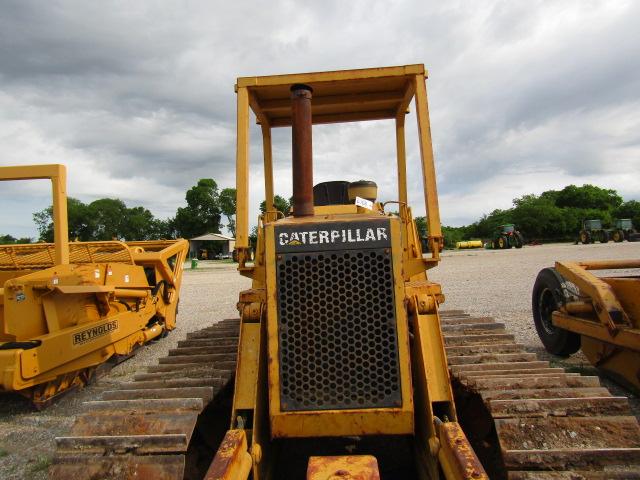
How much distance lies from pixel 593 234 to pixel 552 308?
150ft

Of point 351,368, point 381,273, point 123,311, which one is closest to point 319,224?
point 381,273

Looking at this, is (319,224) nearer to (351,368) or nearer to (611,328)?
(351,368)

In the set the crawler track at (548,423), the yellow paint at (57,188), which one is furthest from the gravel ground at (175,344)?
the crawler track at (548,423)

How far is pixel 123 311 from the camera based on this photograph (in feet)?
22.1

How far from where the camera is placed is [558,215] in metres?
68.7

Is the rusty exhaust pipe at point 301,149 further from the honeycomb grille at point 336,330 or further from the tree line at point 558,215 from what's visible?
the tree line at point 558,215

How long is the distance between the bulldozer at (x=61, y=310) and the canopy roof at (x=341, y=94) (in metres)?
2.95

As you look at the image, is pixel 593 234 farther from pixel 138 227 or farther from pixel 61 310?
pixel 138 227

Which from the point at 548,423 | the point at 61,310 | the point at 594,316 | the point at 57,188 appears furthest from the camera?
the point at 57,188

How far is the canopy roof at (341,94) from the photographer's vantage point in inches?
146

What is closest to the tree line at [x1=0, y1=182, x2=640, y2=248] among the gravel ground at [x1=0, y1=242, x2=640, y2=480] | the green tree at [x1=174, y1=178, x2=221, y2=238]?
the green tree at [x1=174, y1=178, x2=221, y2=238]

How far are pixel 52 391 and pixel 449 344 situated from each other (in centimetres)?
440

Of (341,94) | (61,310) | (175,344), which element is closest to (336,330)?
(341,94)

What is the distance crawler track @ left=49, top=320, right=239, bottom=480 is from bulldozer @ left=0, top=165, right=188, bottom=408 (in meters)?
2.16
